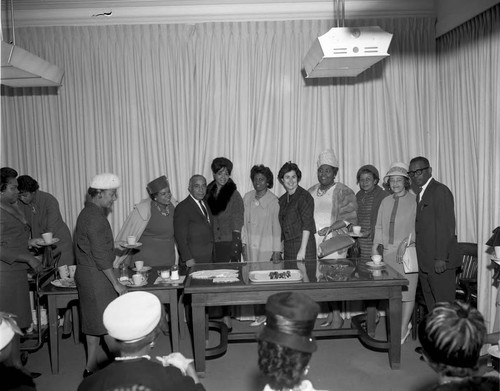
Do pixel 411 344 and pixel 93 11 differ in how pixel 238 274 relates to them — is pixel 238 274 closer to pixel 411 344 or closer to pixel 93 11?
pixel 411 344

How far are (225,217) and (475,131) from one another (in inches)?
106

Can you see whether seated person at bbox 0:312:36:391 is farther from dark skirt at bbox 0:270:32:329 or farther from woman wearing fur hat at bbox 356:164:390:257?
woman wearing fur hat at bbox 356:164:390:257

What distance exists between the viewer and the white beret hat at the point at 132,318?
1802 millimetres

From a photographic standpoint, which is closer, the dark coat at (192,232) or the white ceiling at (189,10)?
the dark coat at (192,232)

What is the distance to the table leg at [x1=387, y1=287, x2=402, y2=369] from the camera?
12.3 feet

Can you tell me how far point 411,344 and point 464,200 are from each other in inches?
68.5

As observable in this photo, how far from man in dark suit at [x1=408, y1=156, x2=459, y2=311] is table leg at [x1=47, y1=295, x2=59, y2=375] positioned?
311 cm

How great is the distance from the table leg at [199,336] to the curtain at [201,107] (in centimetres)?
Answer: 226

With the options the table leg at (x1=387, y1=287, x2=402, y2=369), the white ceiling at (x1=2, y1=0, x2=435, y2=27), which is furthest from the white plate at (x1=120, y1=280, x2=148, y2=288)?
the white ceiling at (x1=2, y1=0, x2=435, y2=27)

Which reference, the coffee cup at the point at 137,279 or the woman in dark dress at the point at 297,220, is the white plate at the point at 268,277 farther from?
the coffee cup at the point at 137,279

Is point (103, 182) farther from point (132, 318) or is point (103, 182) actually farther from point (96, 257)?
point (132, 318)

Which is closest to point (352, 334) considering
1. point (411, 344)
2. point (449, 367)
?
point (411, 344)

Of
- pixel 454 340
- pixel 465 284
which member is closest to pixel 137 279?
pixel 454 340

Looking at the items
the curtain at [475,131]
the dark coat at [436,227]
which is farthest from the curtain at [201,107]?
the dark coat at [436,227]
